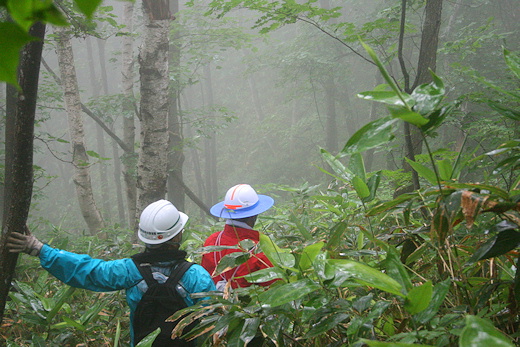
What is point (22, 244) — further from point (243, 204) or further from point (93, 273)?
point (243, 204)

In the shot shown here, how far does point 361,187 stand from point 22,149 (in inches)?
55.7

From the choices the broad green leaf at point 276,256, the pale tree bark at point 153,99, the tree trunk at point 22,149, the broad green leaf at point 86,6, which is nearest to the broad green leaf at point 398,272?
the broad green leaf at point 276,256

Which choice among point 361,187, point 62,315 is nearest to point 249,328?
point 361,187

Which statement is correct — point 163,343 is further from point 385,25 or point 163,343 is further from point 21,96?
point 385,25

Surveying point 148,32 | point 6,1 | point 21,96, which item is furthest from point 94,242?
point 6,1

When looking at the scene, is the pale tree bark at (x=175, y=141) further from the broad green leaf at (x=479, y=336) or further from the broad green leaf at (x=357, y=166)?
the broad green leaf at (x=479, y=336)

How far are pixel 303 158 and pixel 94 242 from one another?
16.3 m

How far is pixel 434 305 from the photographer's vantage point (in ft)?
3.12

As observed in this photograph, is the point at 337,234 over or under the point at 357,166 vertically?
under

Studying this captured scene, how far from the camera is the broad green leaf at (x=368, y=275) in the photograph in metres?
0.92

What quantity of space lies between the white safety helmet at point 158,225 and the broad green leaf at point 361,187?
4.67 feet

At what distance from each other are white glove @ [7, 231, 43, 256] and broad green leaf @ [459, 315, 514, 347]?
1839mm

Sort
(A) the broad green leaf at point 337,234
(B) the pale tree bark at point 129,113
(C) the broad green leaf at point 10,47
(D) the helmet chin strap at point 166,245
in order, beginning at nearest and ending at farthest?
1. (C) the broad green leaf at point 10,47
2. (A) the broad green leaf at point 337,234
3. (D) the helmet chin strap at point 166,245
4. (B) the pale tree bark at point 129,113

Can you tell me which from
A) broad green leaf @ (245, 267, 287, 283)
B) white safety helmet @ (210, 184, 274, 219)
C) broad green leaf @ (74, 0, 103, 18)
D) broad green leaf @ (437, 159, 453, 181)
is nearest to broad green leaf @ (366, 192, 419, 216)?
broad green leaf @ (437, 159, 453, 181)
